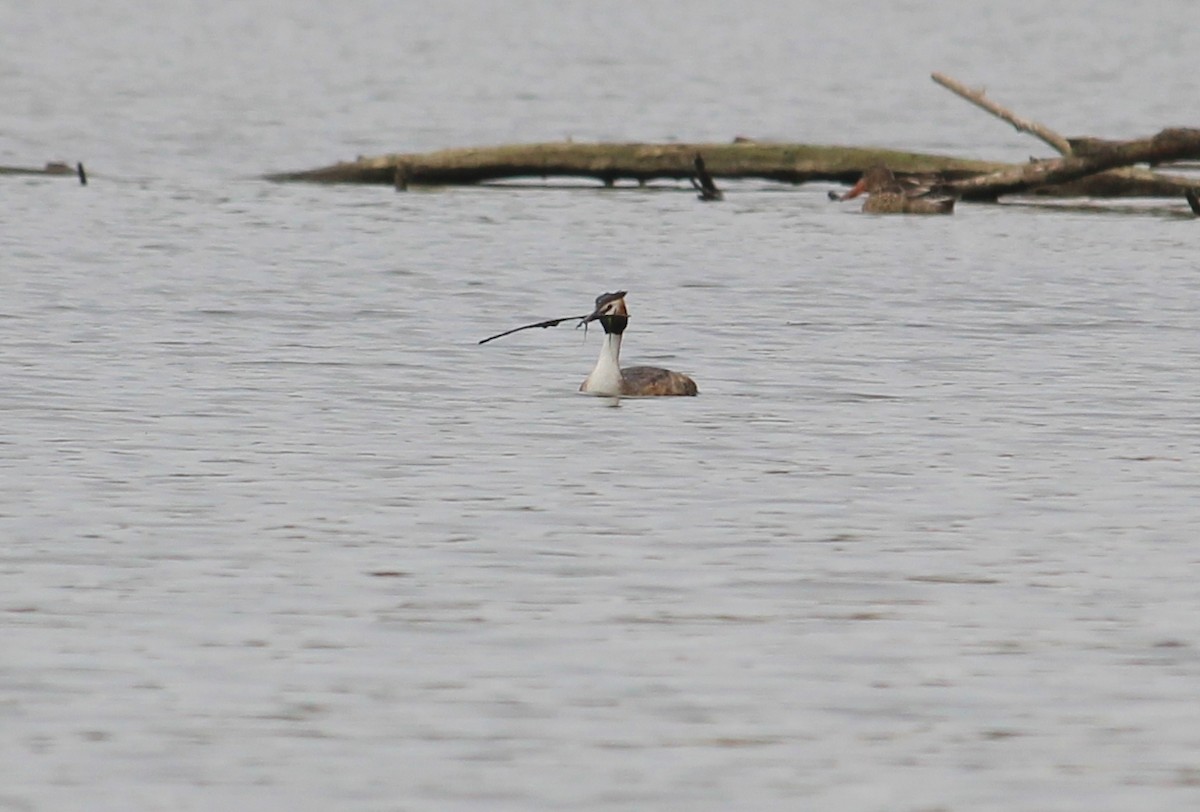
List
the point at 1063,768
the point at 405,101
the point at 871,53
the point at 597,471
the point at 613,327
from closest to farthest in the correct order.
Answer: the point at 1063,768 → the point at 597,471 → the point at 613,327 → the point at 405,101 → the point at 871,53

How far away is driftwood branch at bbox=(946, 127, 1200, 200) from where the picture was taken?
28375 mm

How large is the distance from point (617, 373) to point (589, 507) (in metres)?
4.29

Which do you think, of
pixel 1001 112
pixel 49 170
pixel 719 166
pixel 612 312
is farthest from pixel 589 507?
pixel 49 170

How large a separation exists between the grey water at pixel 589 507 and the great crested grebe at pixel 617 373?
20 centimetres

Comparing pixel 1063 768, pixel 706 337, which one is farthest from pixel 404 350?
pixel 1063 768

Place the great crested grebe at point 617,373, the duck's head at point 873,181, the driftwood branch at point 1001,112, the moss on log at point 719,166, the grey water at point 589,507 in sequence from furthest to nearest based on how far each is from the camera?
1. the moss on log at point 719,166
2. the duck's head at point 873,181
3. the driftwood branch at point 1001,112
4. the great crested grebe at point 617,373
5. the grey water at point 589,507

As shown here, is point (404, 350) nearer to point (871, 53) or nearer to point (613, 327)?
point (613, 327)

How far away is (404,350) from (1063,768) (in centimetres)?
1172

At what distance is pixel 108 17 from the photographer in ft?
335

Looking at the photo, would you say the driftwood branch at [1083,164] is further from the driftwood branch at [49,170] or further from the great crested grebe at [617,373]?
the great crested grebe at [617,373]

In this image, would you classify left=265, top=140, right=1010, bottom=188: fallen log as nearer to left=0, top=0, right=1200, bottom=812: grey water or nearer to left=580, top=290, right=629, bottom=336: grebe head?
left=0, top=0, right=1200, bottom=812: grey water

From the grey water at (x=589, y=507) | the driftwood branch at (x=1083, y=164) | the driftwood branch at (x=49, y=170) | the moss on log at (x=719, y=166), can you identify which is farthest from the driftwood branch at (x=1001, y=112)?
the driftwood branch at (x=49, y=170)

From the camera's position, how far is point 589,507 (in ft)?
42.6

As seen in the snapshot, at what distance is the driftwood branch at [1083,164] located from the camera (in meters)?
28.4
